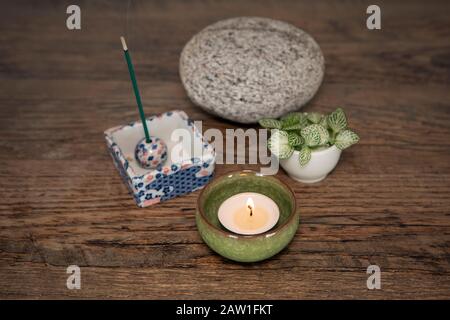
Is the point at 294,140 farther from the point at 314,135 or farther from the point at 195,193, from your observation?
the point at 195,193

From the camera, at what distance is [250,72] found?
34.3 inches

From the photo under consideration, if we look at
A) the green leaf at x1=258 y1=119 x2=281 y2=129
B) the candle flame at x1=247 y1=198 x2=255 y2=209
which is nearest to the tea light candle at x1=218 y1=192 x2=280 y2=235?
the candle flame at x1=247 y1=198 x2=255 y2=209

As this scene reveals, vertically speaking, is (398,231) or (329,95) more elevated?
(329,95)

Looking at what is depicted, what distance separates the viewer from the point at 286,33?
36.7 inches

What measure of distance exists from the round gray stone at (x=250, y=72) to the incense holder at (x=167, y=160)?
2.5 inches

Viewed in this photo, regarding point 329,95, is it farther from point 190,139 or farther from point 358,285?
point 358,285

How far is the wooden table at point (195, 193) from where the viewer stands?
71 centimetres

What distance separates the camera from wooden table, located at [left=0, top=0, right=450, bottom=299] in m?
0.71

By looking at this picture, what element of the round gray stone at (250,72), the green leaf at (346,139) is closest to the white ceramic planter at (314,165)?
the green leaf at (346,139)

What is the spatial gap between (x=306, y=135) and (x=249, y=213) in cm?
13

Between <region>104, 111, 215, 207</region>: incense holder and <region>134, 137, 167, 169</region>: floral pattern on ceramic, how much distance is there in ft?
0.03

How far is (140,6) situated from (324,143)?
66 centimetres

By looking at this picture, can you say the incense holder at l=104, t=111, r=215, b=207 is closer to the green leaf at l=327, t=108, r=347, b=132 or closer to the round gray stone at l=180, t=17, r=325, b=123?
the round gray stone at l=180, t=17, r=325, b=123

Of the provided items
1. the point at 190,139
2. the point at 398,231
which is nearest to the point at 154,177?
the point at 190,139
